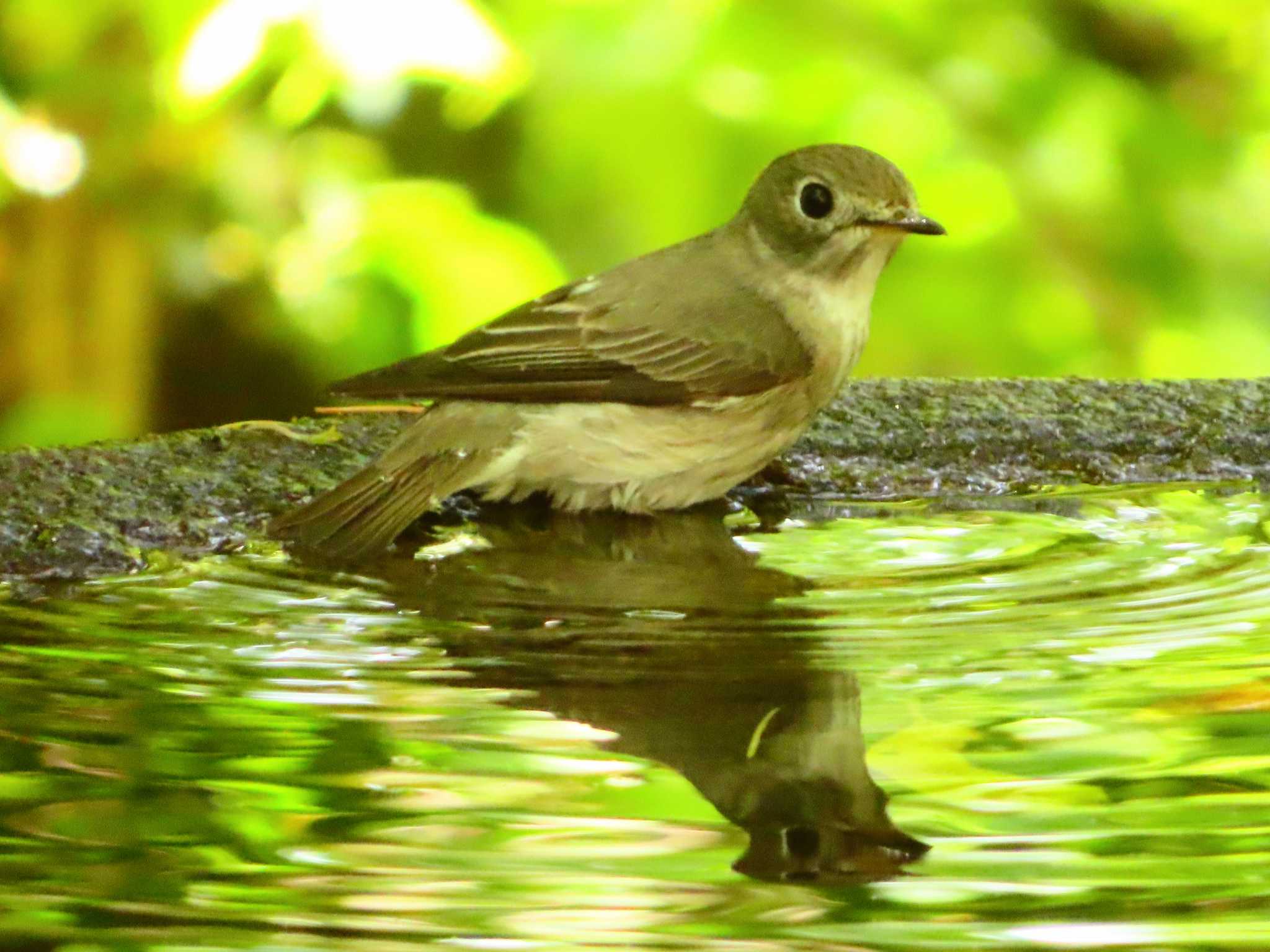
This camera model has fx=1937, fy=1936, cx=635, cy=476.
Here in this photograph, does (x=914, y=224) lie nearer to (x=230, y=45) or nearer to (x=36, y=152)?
(x=230, y=45)

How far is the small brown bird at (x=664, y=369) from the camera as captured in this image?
10.3ft

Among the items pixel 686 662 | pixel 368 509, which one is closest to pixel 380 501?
pixel 368 509

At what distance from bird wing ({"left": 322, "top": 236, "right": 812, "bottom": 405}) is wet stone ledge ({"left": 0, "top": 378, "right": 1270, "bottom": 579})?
192 millimetres

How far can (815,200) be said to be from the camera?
141 inches

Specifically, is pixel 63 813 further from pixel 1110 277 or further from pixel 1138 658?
pixel 1110 277

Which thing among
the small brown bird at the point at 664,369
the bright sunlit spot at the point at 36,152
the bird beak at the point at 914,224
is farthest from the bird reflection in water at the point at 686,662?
the bright sunlit spot at the point at 36,152

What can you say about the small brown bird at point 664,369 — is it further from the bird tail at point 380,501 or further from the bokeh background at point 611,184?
the bokeh background at point 611,184

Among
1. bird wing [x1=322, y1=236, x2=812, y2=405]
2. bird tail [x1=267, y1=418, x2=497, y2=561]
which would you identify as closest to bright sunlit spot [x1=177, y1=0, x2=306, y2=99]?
bird wing [x1=322, y1=236, x2=812, y2=405]

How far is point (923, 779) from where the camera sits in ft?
5.37

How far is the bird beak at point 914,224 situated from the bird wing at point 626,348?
9.9 inches

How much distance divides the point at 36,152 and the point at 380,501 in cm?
309

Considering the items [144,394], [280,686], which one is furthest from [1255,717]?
[144,394]

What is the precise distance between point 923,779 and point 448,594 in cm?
101

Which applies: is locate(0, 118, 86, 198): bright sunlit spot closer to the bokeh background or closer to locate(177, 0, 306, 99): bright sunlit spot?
the bokeh background
